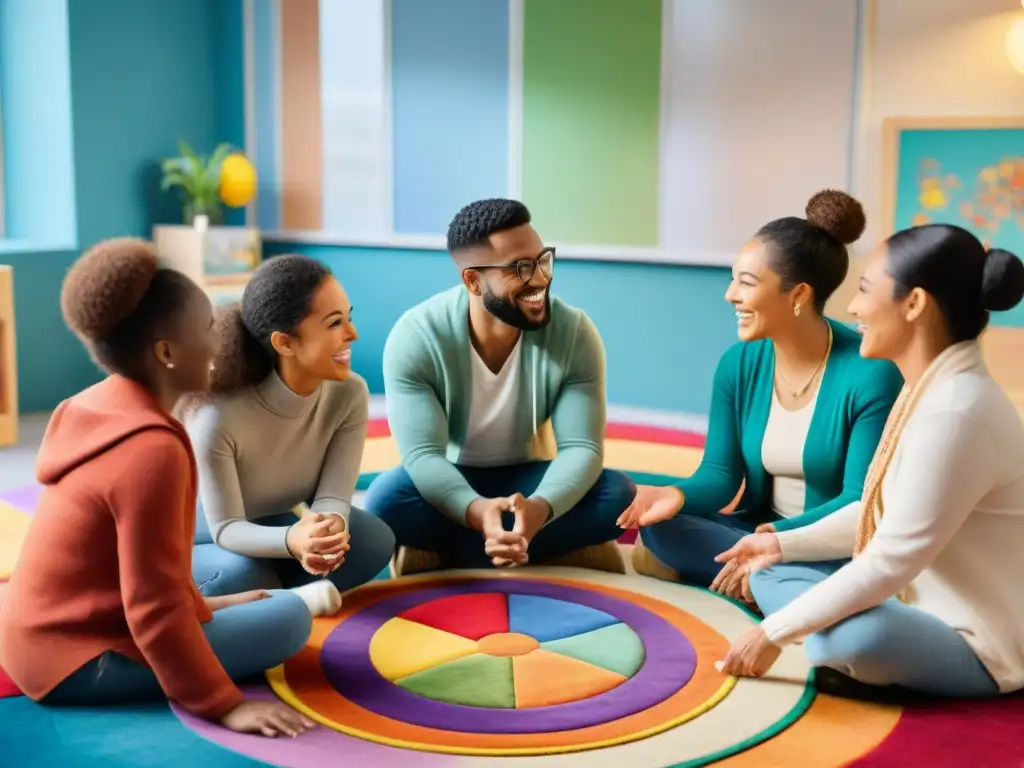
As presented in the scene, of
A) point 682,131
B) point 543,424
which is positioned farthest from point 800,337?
point 682,131

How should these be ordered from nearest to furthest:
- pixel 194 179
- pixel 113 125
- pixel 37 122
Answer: pixel 37 122 → pixel 113 125 → pixel 194 179

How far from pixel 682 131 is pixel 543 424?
7.92ft

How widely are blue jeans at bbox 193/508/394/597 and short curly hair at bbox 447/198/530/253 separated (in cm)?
70

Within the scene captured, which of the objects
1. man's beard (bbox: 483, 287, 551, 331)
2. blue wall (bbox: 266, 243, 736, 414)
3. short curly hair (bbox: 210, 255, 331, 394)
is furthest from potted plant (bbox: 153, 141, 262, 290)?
short curly hair (bbox: 210, 255, 331, 394)

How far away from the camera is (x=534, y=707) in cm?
219

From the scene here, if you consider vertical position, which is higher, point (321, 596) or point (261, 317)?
point (261, 317)

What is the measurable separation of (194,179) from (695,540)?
3720mm

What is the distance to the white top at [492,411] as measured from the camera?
2975mm

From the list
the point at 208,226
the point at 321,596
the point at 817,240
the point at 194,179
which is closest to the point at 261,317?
the point at 321,596

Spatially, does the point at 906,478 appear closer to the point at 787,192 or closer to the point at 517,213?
the point at 517,213

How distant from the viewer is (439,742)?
2.03 meters

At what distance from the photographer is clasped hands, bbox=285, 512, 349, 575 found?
7.90ft

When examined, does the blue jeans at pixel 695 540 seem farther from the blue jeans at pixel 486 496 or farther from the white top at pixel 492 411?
the white top at pixel 492 411

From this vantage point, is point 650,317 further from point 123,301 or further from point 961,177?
point 123,301
